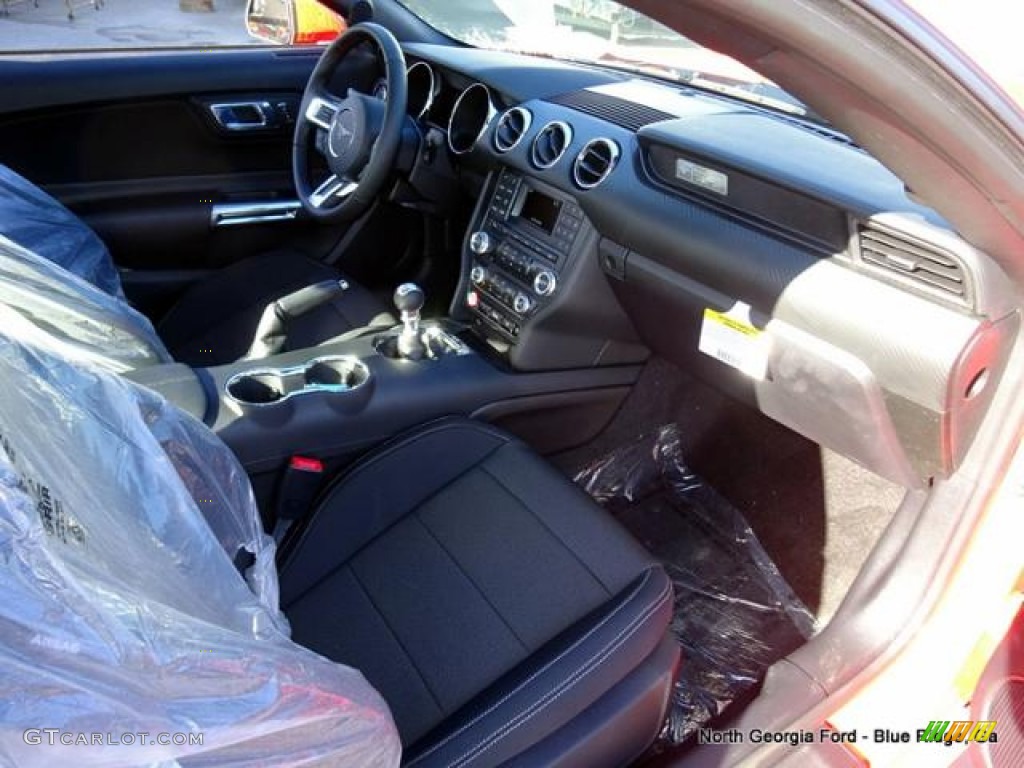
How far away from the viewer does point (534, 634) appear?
4.06ft

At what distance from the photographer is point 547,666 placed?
1164 mm

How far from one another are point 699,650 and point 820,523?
14.5 inches

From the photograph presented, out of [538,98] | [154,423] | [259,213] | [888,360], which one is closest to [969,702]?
[888,360]

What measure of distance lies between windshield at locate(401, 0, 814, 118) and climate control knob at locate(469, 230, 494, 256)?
0.49 m

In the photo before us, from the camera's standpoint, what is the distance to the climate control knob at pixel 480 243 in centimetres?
194

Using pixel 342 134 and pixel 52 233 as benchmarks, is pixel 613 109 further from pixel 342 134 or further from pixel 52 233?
pixel 52 233

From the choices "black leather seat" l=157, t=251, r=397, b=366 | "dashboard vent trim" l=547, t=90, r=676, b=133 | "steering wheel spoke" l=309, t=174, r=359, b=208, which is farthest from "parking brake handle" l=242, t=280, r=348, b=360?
"dashboard vent trim" l=547, t=90, r=676, b=133

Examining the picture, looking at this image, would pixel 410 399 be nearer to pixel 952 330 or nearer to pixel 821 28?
pixel 952 330

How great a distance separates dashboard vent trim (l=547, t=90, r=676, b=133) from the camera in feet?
5.55

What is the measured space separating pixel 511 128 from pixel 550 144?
5.8 inches

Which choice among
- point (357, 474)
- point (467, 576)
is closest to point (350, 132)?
point (357, 474)

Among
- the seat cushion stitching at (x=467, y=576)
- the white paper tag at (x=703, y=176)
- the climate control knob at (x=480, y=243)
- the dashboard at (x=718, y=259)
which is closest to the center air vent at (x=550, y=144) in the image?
the dashboard at (x=718, y=259)

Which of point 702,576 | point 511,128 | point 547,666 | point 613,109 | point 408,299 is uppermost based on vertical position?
point 613,109

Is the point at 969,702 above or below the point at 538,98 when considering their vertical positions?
below
